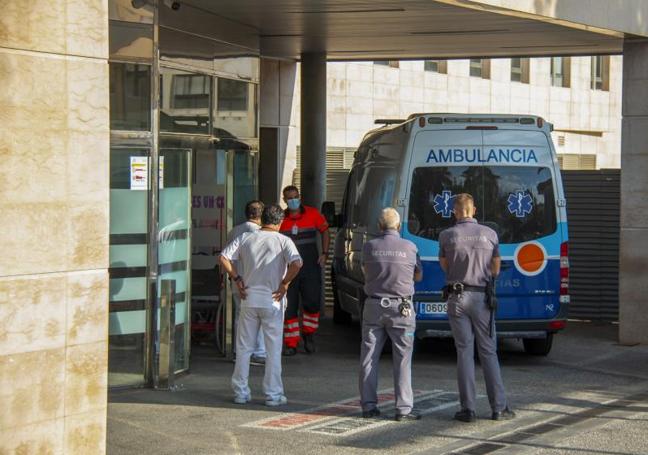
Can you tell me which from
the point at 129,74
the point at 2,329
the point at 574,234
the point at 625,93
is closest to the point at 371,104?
the point at 574,234

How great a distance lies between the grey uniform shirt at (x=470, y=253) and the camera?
1030cm

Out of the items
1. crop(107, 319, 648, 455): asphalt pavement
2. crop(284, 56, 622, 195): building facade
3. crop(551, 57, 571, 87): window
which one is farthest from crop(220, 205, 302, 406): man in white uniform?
crop(551, 57, 571, 87): window

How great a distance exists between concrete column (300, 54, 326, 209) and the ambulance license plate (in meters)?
6.15

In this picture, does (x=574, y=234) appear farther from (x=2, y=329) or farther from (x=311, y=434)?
(x=2, y=329)

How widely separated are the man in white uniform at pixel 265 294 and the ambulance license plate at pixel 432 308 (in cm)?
264

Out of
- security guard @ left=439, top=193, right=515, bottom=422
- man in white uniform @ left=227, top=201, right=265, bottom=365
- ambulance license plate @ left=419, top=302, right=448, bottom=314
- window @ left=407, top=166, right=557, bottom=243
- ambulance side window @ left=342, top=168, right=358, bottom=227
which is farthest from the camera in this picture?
ambulance side window @ left=342, top=168, right=358, bottom=227

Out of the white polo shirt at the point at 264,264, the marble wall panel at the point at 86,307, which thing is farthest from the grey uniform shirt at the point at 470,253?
the marble wall panel at the point at 86,307

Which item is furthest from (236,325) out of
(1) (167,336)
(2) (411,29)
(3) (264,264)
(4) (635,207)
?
(4) (635,207)

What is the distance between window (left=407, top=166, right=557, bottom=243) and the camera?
43.7ft

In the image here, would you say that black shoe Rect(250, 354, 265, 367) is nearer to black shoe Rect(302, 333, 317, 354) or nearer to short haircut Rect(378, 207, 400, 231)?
black shoe Rect(302, 333, 317, 354)

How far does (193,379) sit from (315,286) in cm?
247

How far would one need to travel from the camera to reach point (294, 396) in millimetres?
11398

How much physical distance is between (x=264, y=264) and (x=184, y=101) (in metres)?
2.54

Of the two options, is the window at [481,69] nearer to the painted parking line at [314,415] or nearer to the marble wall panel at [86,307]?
the painted parking line at [314,415]
